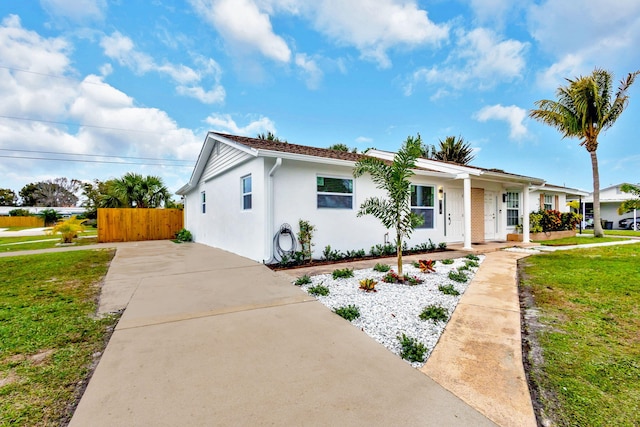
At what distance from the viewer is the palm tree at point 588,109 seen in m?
12.4

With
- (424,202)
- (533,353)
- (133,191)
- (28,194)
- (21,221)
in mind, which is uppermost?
(28,194)

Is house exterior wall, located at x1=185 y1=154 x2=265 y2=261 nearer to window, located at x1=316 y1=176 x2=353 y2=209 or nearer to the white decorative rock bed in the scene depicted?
window, located at x1=316 y1=176 x2=353 y2=209

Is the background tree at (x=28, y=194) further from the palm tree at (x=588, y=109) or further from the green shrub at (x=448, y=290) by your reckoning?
the palm tree at (x=588, y=109)

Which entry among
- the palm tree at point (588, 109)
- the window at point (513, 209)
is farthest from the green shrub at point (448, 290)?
the palm tree at point (588, 109)

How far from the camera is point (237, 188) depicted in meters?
8.68

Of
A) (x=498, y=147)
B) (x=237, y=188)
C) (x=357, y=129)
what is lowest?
(x=237, y=188)

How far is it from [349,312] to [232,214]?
21.5ft

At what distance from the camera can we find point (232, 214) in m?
9.16

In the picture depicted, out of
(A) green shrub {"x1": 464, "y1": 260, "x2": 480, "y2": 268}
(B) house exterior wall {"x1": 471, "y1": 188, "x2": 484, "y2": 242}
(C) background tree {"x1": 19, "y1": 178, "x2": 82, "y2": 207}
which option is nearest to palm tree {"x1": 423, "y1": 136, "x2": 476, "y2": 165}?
(B) house exterior wall {"x1": 471, "y1": 188, "x2": 484, "y2": 242}

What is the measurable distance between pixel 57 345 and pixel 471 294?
549 cm

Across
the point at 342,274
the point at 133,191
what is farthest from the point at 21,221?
the point at 342,274

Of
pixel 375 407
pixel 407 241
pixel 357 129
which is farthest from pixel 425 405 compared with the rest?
pixel 357 129

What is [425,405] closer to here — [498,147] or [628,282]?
[628,282]

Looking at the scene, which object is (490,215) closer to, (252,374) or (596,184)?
(596,184)
